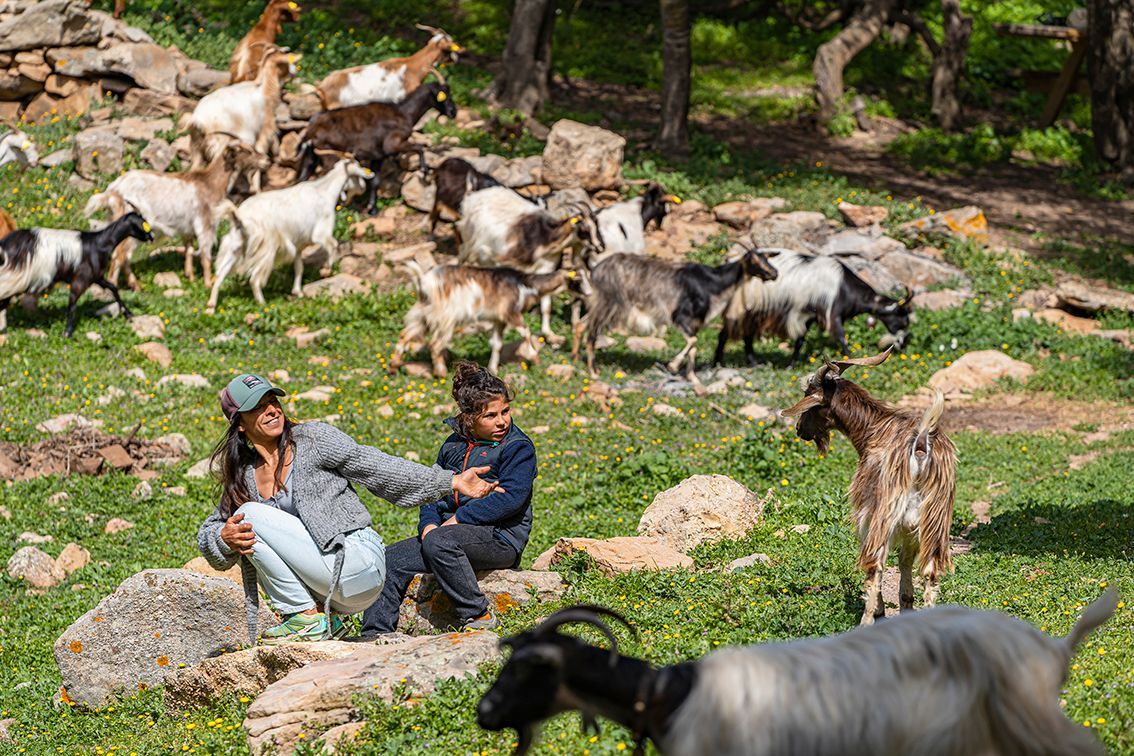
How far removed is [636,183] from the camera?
643 inches

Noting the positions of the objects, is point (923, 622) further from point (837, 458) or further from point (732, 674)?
point (837, 458)

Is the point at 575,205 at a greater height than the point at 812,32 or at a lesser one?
lesser

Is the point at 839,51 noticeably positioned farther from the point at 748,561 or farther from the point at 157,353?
the point at 748,561

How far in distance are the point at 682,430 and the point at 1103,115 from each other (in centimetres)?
1118

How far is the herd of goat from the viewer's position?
127 inches

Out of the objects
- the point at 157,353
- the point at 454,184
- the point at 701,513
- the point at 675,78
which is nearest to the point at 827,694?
the point at 701,513

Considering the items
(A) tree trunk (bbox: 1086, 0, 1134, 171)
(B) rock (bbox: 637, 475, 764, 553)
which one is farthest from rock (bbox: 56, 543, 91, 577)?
(A) tree trunk (bbox: 1086, 0, 1134, 171)

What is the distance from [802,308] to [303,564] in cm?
824

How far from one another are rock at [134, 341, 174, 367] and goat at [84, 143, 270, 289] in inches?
74.0

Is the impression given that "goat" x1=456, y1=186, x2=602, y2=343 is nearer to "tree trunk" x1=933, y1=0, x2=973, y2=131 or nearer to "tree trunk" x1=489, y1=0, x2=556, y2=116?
"tree trunk" x1=489, y1=0, x2=556, y2=116

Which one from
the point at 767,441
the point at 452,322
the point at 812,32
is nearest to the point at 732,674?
the point at 767,441

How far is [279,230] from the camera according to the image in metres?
13.6

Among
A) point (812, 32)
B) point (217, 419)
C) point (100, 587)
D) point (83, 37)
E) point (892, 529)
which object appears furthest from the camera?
point (812, 32)

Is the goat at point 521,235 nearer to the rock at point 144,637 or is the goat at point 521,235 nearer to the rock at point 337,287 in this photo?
the rock at point 337,287
